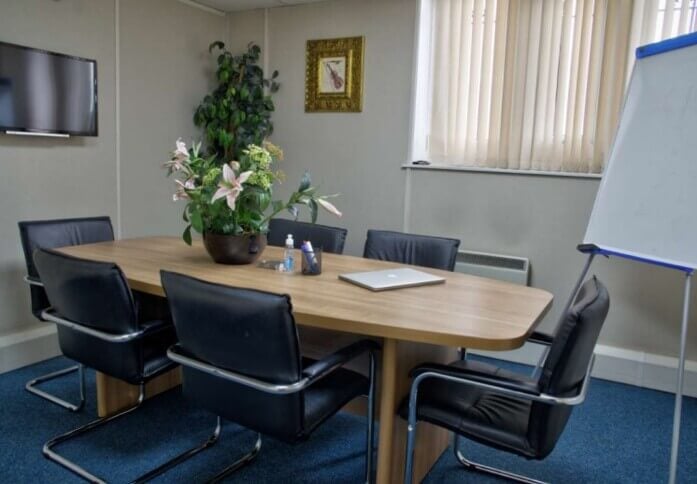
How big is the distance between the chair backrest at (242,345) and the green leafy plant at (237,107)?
271 cm

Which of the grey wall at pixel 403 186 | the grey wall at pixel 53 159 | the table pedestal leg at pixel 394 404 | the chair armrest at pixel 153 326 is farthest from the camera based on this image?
the grey wall at pixel 403 186

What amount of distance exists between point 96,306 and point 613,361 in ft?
9.66

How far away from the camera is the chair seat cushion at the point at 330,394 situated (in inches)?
69.5

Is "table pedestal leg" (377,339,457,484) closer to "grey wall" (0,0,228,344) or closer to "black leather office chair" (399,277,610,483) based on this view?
"black leather office chair" (399,277,610,483)

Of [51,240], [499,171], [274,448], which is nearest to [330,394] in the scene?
[274,448]

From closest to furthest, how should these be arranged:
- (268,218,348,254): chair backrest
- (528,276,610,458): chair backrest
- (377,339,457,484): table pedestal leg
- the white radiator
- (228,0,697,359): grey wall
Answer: (528,276,610,458): chair backrest, (377,339,457,484): table pedestal leg, (268,218,348,254): chair backrest, (228,0,697,359): grey wall, the white radiator

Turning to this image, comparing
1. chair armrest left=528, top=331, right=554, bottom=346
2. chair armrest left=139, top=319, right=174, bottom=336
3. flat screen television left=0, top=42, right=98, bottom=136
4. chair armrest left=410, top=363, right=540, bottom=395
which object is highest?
flat screen television left=0, top=42, right=98, bottom=136

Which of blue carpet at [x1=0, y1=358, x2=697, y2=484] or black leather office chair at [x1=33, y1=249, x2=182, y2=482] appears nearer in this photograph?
black leather office chair at [x1=33, y1=249, x2=182, y2=482]

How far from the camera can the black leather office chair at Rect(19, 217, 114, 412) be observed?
2766mm

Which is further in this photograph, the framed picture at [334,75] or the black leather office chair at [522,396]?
the framed picture at [334,75]

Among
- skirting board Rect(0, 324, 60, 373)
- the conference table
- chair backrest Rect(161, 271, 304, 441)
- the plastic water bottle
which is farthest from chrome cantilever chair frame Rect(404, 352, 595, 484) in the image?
skirting board Rect(0, 324, 60, 373)

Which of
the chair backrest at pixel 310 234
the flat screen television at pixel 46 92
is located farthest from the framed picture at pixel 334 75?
the flat screen television at pixel 46 92

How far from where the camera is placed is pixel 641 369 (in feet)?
10.9

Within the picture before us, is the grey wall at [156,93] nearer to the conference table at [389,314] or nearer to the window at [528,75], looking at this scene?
the conference table at [389,314]
